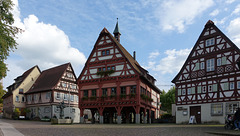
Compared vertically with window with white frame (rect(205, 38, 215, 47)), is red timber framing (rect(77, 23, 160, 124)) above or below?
below

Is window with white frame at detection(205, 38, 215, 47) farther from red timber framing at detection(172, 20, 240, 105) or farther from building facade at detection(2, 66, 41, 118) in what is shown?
building facade at detection(2, 66, 41, 118)

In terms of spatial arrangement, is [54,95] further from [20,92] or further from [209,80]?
[209,80]

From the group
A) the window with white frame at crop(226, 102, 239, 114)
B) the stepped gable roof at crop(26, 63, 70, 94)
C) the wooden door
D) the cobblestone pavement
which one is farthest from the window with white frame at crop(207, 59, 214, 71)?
the stepped gable roof at crop(26, 63, 70, 94)

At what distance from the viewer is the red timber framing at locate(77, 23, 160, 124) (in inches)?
1379

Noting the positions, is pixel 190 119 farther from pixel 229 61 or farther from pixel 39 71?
pixel 39 71

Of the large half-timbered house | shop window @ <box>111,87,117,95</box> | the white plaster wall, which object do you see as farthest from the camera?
shop window @ <box>111,87,117,95</box>

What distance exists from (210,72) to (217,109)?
470 centimetres

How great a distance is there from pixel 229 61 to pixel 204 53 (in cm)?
369

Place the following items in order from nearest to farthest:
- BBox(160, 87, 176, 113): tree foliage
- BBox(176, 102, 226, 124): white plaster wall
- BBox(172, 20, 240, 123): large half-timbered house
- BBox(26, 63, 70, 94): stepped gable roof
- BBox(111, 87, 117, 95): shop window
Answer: BBox(172, 20, 240, 123): large half-timbered house
BBox(176, 102, 226, 124): white plaster wall
BBox(111, 87, 117, 95): shop window
BBox(26, 63, 70, 94): stepped gable roof
BBox(160, 87, 176, 113): tree foliage

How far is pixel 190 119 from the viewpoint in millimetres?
33281

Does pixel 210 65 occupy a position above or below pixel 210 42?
below

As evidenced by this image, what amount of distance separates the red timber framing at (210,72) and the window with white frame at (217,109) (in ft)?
1.68

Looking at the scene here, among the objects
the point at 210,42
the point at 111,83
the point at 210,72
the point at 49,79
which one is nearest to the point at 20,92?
the point at 49,79

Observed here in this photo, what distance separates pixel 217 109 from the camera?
31.1 meters
